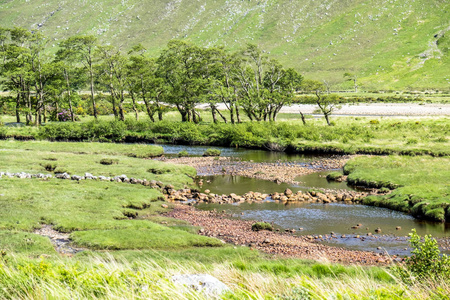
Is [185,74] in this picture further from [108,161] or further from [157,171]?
[157,171]

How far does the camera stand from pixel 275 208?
3241 centimetres

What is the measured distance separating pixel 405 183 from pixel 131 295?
107ft

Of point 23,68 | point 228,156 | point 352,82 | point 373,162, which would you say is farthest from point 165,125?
point 352,82

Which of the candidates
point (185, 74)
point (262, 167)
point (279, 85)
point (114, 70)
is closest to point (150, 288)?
point (262, 167)

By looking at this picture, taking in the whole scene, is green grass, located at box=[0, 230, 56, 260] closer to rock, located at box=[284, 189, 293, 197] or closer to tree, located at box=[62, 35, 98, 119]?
rock, located at box=[284, 189, 293, 197]

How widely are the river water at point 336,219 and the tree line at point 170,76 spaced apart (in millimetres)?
38573

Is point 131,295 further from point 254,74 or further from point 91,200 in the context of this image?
point 254,74

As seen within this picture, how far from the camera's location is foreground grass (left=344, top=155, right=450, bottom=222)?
1155 inches

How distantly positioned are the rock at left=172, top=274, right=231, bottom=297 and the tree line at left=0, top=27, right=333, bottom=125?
67064 mm

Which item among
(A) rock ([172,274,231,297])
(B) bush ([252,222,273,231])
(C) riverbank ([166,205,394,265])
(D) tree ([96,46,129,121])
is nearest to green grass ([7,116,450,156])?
(D) tree ([96,46,129,121])

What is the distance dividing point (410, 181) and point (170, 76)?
196 feet

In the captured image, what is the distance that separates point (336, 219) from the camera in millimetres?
29328

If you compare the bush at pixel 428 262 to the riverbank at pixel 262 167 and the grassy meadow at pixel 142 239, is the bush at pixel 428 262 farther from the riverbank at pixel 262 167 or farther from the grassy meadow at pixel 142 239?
the riverbank at pixel 262 167

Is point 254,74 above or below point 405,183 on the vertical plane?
above
